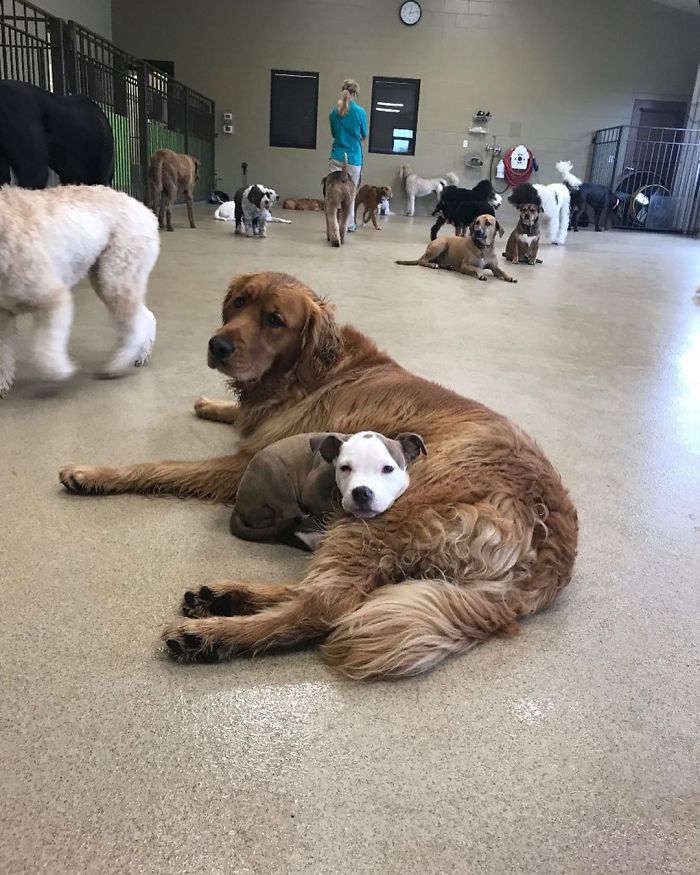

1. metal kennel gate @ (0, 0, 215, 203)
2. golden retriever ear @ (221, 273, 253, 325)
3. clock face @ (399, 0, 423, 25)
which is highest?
clock face @ (399, 0, 423, 25)

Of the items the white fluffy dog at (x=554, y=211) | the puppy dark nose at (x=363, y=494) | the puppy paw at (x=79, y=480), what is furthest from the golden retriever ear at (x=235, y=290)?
the white fluffy dog at (x=554, y=211)

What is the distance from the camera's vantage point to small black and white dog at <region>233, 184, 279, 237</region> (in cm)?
876

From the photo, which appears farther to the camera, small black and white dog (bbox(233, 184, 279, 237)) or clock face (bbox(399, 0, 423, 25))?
clock face (bbox(399, 0, 423, 25))

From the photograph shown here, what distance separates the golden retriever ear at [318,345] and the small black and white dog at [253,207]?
286 inches

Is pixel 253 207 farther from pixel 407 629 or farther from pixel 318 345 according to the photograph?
pixel 407 629

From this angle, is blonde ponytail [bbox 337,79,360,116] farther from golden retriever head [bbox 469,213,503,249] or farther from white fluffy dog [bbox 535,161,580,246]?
white fluffy dog [bbox 535,161,580,246]

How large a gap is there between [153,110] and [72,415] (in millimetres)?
10256

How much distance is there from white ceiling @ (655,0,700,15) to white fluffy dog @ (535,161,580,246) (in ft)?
23.0

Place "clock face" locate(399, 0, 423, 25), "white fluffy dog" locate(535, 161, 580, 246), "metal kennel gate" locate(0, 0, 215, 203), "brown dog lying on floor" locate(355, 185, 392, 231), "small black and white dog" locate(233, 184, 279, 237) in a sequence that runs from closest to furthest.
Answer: "metal kennel gate" locate(0, 0, 215, 203) < "small black and white dog" locate(233, 184, 279, 237) < "white fluffy dog" locate(535, 161, 580, 246) < "brown dog lying on floor" locate(355, 185, 392, 231) < "clock face" locate(399, 0, 423, 25)

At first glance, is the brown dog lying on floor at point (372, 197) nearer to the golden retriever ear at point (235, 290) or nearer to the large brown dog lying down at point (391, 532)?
the golden retriever ear at point (235, 290)

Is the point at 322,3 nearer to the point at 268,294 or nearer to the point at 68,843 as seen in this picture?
the point at 268,294

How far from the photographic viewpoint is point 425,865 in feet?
3.10

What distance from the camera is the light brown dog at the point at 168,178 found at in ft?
28.8

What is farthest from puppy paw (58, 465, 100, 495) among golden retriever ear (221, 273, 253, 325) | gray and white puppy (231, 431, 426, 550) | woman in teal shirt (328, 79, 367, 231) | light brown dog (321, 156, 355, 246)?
woman in teal shirt (328, 79, 367, 231)
